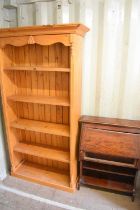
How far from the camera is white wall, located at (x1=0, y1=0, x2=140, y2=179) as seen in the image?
1722 mm

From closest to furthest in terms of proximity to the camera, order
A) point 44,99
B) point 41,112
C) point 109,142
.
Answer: point 109,142
point 44,99
point 41,112

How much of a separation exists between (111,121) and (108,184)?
29.0 inches

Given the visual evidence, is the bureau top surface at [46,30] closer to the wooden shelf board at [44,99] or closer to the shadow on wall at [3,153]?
the wooden shelf board at [44,99]

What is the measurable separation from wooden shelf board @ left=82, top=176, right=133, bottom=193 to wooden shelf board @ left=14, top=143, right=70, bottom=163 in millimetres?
356

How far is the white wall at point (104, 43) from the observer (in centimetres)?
172

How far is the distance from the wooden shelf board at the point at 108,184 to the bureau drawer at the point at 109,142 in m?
0.45

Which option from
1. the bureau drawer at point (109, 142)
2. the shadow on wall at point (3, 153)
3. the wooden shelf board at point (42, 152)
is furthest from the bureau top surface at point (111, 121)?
the shadow on wall at point (3, 153)

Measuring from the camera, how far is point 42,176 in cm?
220

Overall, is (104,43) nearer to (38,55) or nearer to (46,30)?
(46,30)

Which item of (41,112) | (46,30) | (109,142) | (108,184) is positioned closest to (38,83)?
(41,112)

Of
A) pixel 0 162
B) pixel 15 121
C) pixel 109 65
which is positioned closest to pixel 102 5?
pixel 109 65

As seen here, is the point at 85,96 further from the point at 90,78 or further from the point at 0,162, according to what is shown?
the point at 0,162

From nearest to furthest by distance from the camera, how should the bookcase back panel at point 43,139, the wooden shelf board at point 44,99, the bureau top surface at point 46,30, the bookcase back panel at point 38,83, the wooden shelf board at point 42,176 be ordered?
the bureau top surface at point 46,30 < the wooden shelf board at point 44,99 < the bookcase back panel at point 38,83 < the wooden shelf board at point 42,176 < the bookcase back panel at point 43,139

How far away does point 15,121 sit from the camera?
218 cm
